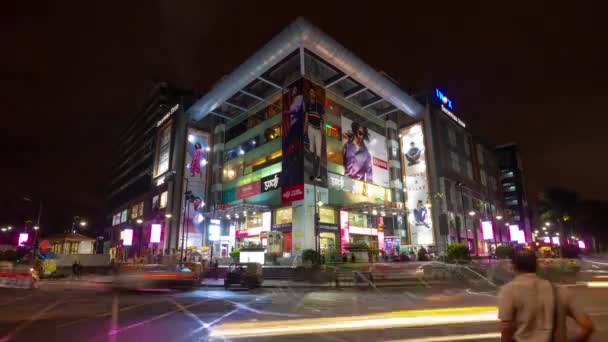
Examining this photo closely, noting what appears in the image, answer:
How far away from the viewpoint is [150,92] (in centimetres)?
8888

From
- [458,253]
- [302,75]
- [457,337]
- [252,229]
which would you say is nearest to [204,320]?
[457,337]

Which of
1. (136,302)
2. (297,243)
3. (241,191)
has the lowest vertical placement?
(136,302)

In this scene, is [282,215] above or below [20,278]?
above

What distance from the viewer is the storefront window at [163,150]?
202 ft

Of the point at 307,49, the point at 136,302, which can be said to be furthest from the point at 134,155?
the point at 136,302

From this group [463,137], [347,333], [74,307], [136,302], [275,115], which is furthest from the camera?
[463,137]

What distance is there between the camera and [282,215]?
4738 cm

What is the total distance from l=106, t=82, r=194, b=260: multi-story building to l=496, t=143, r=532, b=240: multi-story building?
88.8 metres

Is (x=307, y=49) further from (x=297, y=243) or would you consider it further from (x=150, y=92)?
(x=150, y=92)

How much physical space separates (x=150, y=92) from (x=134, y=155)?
53.3ft

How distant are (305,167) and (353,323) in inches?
1405

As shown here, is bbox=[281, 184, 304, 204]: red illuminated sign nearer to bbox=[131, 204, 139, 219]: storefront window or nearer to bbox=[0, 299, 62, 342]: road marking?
bbox=[0, 299, 62, 342]: road marking

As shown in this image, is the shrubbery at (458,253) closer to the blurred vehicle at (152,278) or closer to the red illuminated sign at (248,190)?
the blurred vehicle at (152,278)

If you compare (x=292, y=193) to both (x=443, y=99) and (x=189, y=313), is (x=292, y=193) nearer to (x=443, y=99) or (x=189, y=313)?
(x=189, y=313)
